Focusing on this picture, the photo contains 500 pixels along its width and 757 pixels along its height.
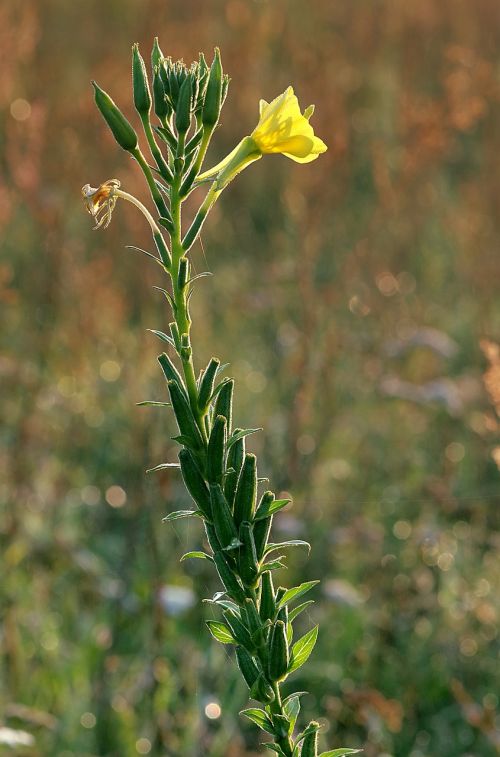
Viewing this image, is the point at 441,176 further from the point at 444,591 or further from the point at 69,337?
the point at 444,591

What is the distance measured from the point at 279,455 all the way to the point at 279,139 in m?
2.25

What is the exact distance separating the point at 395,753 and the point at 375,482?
1.44 meters

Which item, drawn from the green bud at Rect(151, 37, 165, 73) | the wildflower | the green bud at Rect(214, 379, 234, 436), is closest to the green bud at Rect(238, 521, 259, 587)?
the green bud at Rect(214, 379, 234, 436)

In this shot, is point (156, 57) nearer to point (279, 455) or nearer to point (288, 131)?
point (288, 131)

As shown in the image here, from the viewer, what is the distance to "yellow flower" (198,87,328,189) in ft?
3.32

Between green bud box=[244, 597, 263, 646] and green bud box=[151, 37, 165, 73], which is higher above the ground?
green bud box=[151, 37, 165, 73]

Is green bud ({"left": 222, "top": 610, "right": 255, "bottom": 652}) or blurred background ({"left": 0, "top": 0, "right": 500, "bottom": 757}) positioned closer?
green bud ({"left": 222, "top": 610, "right": 255, "bottom": 652})

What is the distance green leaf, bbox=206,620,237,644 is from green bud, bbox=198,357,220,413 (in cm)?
22

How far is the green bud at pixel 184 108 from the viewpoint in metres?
0.97

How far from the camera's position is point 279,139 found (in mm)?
1029

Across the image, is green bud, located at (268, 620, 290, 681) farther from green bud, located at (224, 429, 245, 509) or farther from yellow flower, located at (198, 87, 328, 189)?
yellow flower, located at (198, 87, 328, 189)

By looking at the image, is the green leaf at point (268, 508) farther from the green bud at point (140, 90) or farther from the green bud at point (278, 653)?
the green bud at point (140, 90)

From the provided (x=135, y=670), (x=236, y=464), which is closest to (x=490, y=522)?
(x=135, y=670)

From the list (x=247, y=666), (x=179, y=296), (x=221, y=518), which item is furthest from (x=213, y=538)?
(x=179, y=296)
